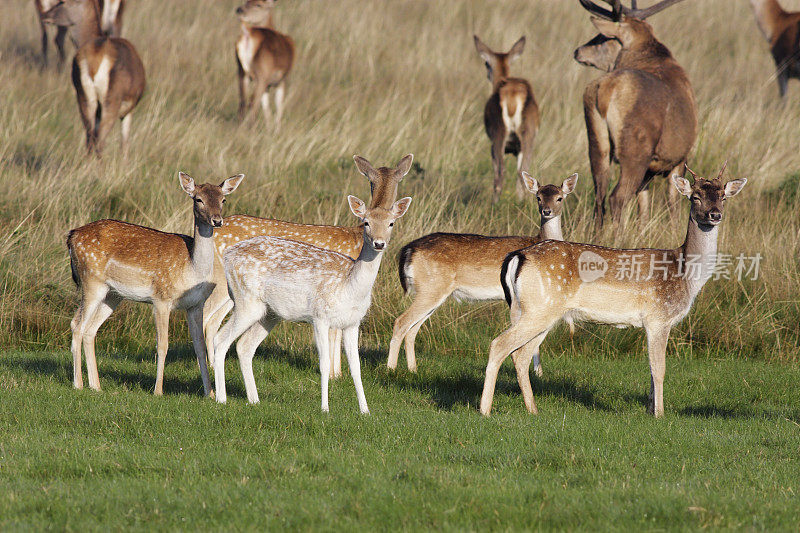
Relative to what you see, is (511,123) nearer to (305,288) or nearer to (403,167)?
(403,167)

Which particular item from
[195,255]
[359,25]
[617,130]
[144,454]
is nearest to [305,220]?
[617,130]

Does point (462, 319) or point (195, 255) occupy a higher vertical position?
point (195, 255)

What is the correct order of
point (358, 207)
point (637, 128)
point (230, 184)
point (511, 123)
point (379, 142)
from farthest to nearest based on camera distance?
point (379, 142) → point (511, 123) → point (637, 128) → point (230, 184) → point (358, 207)

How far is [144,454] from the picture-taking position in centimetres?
587

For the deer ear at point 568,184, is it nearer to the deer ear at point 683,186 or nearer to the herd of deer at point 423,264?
the herd of deer at point 423,264

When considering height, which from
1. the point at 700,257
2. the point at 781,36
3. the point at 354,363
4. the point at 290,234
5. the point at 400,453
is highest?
the point at 781,36

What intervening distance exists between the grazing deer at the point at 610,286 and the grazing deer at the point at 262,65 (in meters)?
10.6

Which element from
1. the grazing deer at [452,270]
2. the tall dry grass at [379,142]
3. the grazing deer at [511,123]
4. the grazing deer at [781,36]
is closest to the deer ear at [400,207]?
the grazing deer at [452,270]

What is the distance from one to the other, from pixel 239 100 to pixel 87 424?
12.9 m

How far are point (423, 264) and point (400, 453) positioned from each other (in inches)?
118

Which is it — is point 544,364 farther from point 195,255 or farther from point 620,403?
point 195,255

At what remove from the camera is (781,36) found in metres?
19.8

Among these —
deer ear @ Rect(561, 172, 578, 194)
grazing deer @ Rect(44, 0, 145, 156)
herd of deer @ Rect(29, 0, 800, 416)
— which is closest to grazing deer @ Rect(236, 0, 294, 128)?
grazing deer @ Rect(44, 0, 145, 156)

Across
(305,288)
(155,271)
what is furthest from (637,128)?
(155,271)
